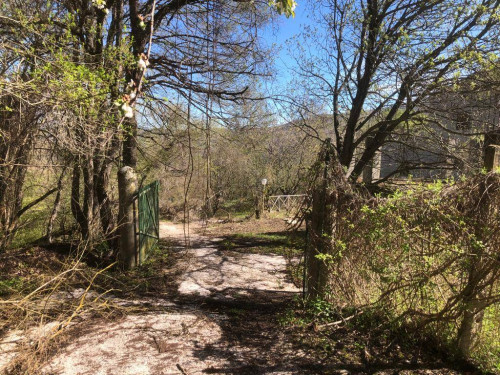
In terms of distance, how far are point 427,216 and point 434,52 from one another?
436 cm

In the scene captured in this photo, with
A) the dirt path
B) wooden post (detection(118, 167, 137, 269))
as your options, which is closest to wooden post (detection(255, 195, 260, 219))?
wooden post (detection(118, 167, 137, 269))

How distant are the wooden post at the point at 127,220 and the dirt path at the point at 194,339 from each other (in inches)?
51.5

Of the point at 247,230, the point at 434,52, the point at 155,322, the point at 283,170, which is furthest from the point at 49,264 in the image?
the point at 283,170

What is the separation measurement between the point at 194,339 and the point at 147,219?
436 centimetres

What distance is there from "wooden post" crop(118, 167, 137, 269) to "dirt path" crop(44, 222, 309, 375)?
1.31 metres

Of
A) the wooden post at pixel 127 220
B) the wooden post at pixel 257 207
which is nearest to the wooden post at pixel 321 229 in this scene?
the wooden post at pixel 127 220

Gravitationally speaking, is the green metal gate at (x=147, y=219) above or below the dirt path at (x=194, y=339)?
above

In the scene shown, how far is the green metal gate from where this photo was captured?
6.66m

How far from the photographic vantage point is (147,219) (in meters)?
7.37

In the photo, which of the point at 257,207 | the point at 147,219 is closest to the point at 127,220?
the point at 147,219

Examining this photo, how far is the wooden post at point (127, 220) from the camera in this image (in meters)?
6.21

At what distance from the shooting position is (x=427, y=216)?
3012 millimetres

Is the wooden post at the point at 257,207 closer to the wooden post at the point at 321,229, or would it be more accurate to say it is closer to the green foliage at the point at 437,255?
the wooden post at the point at 321,229

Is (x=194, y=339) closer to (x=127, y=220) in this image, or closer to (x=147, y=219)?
(x=127, y=220)
